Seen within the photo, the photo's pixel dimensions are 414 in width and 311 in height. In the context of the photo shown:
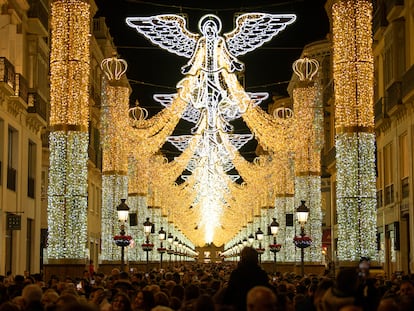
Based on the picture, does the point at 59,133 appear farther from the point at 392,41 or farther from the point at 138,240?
the point at 138,240

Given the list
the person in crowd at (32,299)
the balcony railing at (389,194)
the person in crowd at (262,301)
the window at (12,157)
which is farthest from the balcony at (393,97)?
the person in crowd at (262,301)

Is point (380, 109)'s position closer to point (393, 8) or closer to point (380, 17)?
point (380, 17)

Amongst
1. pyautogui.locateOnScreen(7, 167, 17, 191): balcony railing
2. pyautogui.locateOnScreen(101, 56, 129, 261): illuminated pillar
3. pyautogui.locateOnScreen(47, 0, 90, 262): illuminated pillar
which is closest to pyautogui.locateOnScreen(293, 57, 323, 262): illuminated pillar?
pyautogui.locateOnScreen(101, 56, 129, 261): illuminated pillar

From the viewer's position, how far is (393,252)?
139 ft

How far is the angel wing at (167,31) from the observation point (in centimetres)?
2966

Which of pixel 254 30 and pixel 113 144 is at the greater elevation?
pixel 254 30

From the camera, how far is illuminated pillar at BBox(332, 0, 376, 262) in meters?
23.9

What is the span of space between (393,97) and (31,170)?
15079mm

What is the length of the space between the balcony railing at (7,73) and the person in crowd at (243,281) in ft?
70.1

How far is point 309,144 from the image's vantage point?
1512 inches

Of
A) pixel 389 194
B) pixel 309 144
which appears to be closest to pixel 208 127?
pixel 309 144

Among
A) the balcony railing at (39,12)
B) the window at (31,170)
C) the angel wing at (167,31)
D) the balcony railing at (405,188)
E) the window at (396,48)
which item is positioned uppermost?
the balcony railing at (39,12)

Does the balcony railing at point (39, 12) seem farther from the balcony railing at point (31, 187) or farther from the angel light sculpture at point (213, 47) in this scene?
the angel light sculpture at point (213, 47)

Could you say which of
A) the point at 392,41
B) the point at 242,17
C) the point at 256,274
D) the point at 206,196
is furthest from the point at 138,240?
the point at 256,274
